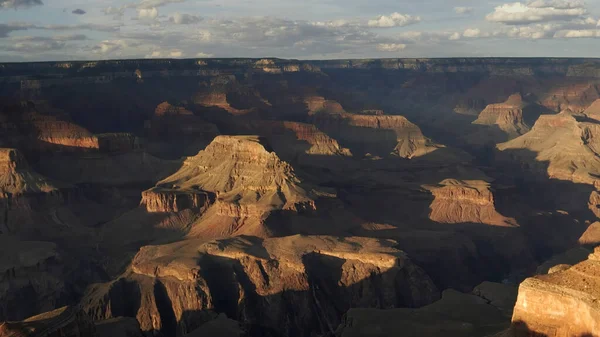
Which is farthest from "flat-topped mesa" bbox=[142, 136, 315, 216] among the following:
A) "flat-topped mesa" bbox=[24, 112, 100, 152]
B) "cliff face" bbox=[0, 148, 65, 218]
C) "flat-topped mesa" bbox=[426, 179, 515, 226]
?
"flat-topped mesa" bbox=[426, 179, 515, 226]

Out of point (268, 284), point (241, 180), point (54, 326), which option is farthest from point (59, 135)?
point (54, 326)

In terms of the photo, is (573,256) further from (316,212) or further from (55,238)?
(55,238)

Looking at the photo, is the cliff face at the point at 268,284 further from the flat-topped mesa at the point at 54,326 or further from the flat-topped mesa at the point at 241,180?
the flat-topped mesa at the point at 54,326

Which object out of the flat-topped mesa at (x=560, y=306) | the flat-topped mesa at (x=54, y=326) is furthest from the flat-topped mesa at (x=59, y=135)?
the flat-topped mesa at (x=560, y=306)

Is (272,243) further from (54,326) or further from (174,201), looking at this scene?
(54,326)

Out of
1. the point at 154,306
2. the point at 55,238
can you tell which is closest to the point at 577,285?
the point at 154,306

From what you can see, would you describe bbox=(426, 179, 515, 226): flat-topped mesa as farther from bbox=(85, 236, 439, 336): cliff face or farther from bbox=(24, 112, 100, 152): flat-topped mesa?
bbox=(24, 112, 100, 152): flat-topped mesa
